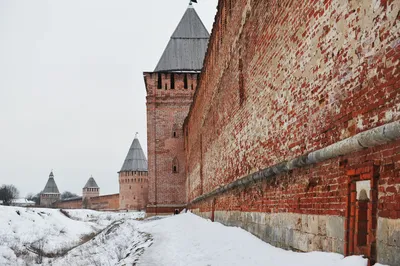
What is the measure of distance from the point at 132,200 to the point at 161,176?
21128 millimetres

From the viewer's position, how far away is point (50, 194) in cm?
6975

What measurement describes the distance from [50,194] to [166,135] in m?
52.1

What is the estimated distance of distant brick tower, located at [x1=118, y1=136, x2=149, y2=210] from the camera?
42969 mm

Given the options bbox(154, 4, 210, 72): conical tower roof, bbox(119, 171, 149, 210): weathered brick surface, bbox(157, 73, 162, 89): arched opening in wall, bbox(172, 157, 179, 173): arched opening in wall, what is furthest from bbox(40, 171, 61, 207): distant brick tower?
bbox(157, 73, 162, 89): arched opening in wall

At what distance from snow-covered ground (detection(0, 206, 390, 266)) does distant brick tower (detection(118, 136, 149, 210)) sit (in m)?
9.27

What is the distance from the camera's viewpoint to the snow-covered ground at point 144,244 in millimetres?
4742

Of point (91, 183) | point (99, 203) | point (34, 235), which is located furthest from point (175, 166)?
point (91, 183)

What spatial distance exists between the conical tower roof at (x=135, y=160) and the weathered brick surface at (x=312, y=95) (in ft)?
116

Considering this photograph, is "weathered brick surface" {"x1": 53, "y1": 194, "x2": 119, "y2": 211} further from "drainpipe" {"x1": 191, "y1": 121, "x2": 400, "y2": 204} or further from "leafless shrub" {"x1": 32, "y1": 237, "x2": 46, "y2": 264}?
"drainpipe" {"x1": 191, "y1": 121, "x2": 400, "y2": 204}

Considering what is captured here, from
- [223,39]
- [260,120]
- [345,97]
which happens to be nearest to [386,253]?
[345,97]

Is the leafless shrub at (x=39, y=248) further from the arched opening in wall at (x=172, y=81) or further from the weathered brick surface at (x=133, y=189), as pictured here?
the weathered brick surface at (x=133, y=189)

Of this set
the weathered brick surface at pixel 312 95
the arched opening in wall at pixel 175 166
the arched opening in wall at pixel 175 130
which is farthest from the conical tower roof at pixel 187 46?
the weathered brick surface at pixel 312 95

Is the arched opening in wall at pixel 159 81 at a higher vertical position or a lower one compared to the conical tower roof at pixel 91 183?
higher

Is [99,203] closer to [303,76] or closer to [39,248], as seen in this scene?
[39,248]
